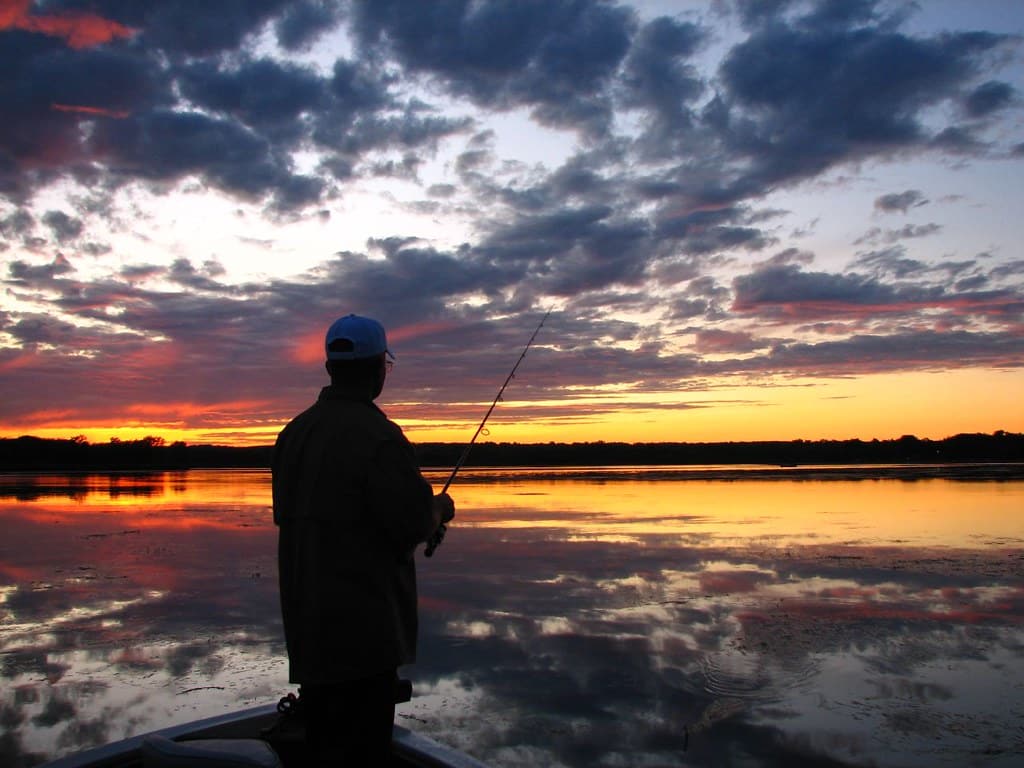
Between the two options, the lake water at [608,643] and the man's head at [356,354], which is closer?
the man's head at [356,354]

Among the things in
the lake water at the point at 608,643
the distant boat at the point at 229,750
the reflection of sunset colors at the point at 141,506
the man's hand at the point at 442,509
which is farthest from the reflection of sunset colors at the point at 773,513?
the man's hand at the point at 442,509

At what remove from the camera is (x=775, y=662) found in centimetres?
569

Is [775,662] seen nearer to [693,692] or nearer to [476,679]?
[693,692]

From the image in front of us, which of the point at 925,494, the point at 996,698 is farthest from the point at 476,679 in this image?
the point at 925,494

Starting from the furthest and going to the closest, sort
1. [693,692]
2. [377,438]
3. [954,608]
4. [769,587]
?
[769,587], [954,608], [693,692], [377,438]

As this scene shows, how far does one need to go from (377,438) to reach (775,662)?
432 cm

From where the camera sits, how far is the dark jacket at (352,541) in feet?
7.43

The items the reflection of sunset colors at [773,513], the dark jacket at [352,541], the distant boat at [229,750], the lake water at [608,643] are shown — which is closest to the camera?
Result: the dark jacket at [352,541]

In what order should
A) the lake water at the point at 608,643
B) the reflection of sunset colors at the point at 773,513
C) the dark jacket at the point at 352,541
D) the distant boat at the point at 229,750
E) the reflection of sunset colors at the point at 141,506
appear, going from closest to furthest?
the dark jacket at the point at 352,541 < the distant boat at the point at 229,750 < the lake water at the point at 608,643 < the reflection of sunset colors at the point at 773,513 < the reflection of sunset colors at the point at 141,506

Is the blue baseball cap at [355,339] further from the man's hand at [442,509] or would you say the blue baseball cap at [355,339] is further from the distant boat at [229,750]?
the distant boat at [229,750]

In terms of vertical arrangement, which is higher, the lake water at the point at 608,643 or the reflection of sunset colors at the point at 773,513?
the reflection of sunset colors at the point at 773,513

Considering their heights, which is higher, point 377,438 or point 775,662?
point 377,438

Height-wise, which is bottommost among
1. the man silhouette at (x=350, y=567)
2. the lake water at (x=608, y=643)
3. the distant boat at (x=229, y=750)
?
the lake water at (x=608, y=643)

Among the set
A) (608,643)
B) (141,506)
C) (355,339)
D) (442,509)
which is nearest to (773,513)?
(608,643)
